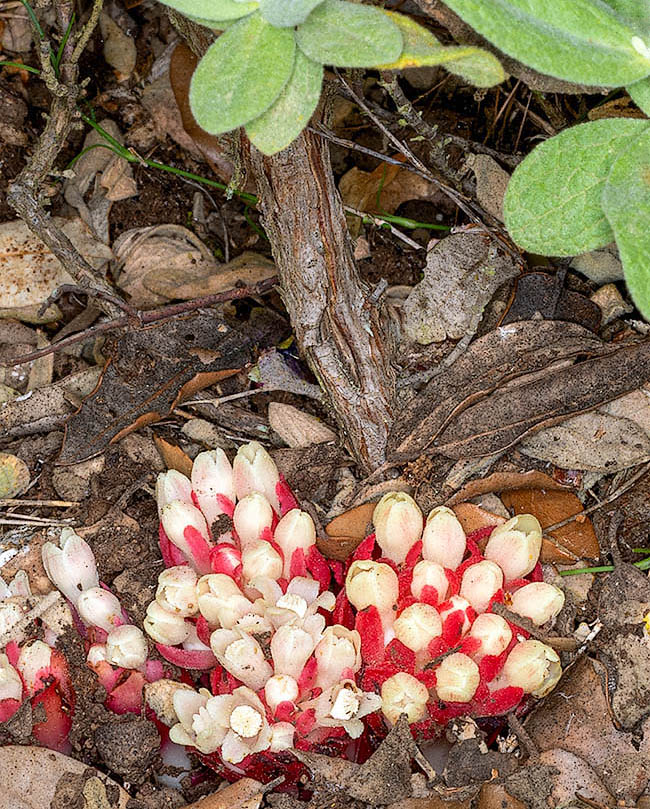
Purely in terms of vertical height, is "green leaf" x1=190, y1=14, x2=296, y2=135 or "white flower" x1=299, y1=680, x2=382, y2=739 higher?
"green leaf" x1=190, y1=14, x2=296, y2=135

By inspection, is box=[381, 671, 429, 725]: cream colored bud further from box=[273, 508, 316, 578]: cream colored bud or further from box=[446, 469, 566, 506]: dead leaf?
box=[446, 469, 566, 506]: dead leaf

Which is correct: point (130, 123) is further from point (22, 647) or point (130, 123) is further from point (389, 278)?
point (22, 647)

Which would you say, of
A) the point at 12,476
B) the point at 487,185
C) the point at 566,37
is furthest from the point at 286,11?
the point at 12,476

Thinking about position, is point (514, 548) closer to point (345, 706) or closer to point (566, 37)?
point (345, 706)

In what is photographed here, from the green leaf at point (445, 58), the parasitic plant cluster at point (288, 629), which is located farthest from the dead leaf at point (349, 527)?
the green leaf at point (445, 58)

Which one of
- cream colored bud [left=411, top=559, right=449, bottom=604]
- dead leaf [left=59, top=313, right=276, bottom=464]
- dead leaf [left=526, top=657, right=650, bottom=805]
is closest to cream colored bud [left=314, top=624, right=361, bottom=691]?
cream colored bud [left=411, top=559, right=449, bottom=604]

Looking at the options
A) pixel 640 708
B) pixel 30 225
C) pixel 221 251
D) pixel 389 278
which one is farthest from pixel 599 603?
pixel 30 225
